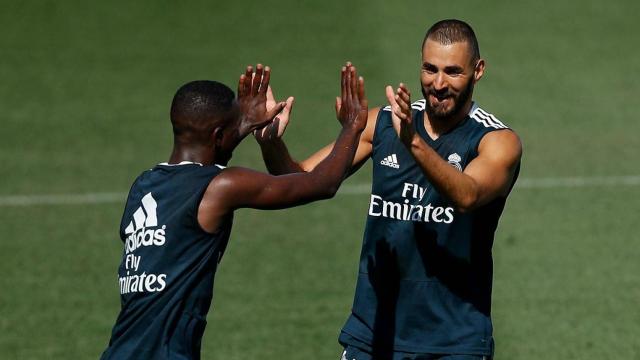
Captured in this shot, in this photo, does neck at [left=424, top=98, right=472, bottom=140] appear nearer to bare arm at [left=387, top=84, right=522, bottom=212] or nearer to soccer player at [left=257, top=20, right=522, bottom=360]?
soccer player at [left=257, top=20, right=522, bottom=360]

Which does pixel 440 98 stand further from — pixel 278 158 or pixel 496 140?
pixel 278 158

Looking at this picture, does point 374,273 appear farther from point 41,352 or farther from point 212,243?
point 41,352

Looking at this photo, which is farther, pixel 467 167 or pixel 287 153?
pixel 287 153

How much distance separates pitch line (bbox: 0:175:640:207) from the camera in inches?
484

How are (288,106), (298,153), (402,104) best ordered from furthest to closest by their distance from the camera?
1. (298,153)
2. (288,106)
3. (402,104)

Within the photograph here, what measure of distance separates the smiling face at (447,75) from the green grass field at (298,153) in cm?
321

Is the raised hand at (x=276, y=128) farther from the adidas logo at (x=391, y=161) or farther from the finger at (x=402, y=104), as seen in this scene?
the finger at (x=402, y=104)

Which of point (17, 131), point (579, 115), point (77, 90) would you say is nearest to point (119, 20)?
point (77, 90)

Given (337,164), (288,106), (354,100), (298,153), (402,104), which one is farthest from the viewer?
(298,153)

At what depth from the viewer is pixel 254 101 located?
21.8ft

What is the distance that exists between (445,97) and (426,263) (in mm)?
891

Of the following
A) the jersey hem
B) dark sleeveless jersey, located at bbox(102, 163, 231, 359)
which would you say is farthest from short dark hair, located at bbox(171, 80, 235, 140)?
the jersey hem

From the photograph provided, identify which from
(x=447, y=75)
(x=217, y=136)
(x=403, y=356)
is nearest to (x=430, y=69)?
(x=447, y=75)

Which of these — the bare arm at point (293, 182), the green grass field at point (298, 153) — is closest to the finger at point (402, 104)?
the bare arm at point (293, 182)
